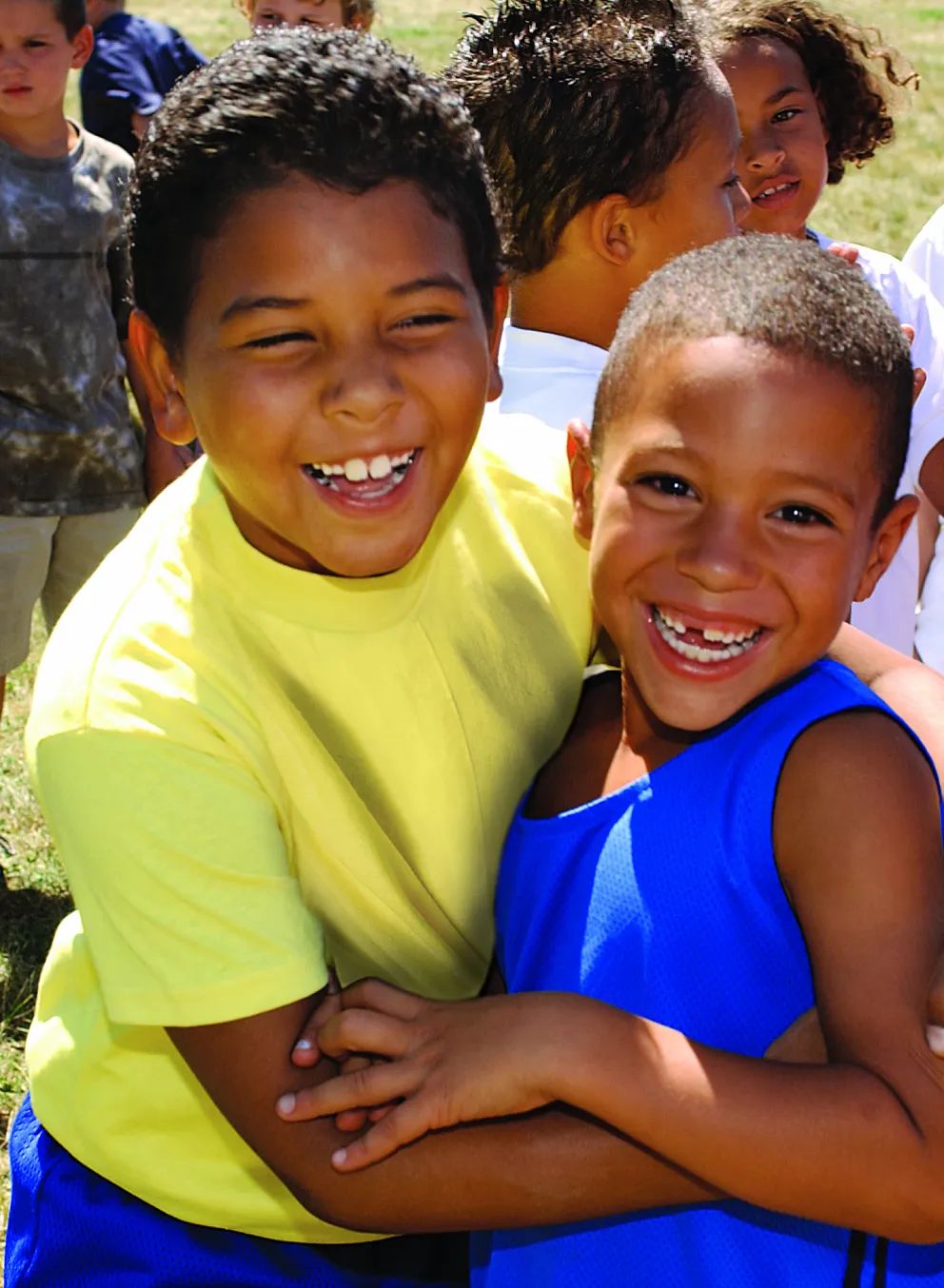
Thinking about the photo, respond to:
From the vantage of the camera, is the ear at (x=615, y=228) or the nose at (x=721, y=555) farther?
the ear at (x=615, y=228)

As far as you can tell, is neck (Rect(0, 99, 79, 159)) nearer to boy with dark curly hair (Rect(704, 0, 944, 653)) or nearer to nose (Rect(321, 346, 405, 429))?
boy with dark curly hair (Rect(704, 0, 944, 653))

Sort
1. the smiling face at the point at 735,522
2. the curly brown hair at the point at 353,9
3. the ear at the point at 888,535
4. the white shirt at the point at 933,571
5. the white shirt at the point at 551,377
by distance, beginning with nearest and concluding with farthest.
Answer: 1. the smiling face at the point at 735,522
2. the ear at the point at 888,535
3. the white shirt at the point at 551,377
4. the white shirt at the point at 933,571
5. the curly brown hair at the point at 353,9

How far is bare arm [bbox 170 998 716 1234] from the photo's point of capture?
4.69 feet

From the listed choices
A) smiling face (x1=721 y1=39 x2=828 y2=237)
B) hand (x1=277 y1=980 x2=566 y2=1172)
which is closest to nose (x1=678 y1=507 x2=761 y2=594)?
hand (x1=277 y1=980 x2=566 y2=1172)

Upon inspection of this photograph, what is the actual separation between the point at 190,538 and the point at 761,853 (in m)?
0.70

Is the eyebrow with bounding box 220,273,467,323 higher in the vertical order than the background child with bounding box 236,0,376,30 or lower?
higher

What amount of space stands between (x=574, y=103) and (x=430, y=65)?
567 inches

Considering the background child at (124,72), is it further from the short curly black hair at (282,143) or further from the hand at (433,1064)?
the hand at (433,1064)

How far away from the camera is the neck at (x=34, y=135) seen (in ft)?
14.1

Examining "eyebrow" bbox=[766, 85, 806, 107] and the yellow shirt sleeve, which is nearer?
the yellow shirt sleeve

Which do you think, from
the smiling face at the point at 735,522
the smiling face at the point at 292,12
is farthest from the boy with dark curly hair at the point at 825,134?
the smiling face at the point at 292,12

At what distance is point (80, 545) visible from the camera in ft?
14.4

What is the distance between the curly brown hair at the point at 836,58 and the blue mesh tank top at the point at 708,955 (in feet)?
7.73

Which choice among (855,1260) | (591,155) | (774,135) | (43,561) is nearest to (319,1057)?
(855,1260)
